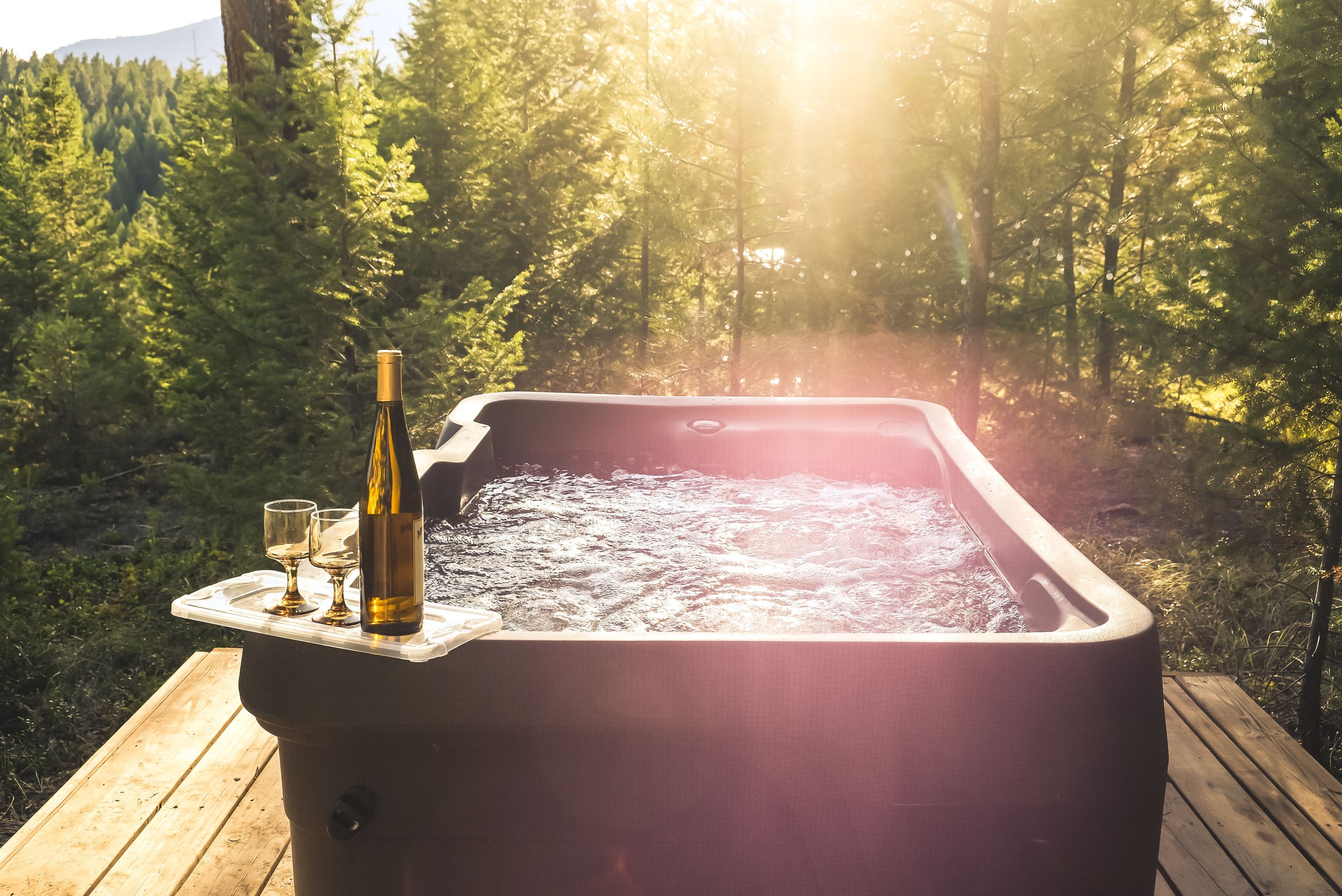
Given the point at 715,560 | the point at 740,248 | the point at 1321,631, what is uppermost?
the point at 740,248

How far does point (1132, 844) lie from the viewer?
1.32 metres

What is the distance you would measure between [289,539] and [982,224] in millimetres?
4290

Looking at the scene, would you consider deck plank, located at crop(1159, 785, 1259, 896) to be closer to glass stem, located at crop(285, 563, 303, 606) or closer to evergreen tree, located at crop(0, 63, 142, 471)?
glass stem, located at crop(285, 563, 303, 606)

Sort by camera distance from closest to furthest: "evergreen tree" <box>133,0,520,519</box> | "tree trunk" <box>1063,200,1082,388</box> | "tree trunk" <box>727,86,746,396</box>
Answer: "evergreen tree" <box>133,0,520,519</box> < "tree trunk" <box>1063,200,1082,388</box> < "tree trunk" <box>727,86,746,396</box>

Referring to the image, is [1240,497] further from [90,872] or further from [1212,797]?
[90,872]

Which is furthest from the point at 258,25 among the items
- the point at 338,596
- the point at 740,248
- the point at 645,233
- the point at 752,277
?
the point at 338,596

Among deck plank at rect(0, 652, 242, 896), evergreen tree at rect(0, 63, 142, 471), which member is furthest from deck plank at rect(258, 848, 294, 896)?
→ evergreen tree at rect(0, 63, 142, 471)

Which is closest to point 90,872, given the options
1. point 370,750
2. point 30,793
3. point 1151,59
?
point 370,750

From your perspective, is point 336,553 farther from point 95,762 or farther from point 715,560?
point 715,560

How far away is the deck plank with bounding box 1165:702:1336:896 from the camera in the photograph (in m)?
1.70

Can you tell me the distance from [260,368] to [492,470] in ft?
5.42

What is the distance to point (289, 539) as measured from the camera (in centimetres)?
130

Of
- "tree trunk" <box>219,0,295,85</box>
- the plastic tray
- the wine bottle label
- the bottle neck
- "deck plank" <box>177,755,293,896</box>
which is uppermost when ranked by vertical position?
"tree trunk" <box>219,0,295,85</box>

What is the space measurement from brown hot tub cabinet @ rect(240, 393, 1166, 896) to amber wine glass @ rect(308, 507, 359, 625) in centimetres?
6
